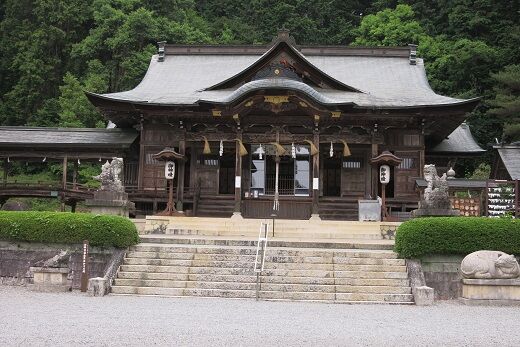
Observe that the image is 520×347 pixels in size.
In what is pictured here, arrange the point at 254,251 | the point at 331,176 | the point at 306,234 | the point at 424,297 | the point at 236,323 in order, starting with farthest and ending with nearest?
the point at 331,176 < the point at 306,234 < the point at 254,251 < the point at 424,297 < the point at 236,323

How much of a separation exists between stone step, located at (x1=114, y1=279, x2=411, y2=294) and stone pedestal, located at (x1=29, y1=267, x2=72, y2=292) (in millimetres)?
1223

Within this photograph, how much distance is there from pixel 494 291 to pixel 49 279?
957 centimetres

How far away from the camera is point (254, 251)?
13.5 m

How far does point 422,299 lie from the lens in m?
11.4

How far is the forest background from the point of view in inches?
1412

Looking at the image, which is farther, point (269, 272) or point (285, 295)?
point (269, 272)

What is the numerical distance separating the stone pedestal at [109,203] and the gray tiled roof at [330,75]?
4.86 meters

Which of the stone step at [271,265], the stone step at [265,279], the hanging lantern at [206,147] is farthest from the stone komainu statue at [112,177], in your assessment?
the hanging lantern at [206,147]

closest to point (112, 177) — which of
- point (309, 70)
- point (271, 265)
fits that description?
point (271, 265)

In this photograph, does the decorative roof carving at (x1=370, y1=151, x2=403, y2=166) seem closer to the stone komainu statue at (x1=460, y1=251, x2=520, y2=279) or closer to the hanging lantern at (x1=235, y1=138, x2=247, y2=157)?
the hanging lantern at (x1=235, y1=138, x2=247, y2=157)

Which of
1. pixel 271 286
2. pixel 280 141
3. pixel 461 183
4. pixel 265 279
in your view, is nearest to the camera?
pixel 271 286

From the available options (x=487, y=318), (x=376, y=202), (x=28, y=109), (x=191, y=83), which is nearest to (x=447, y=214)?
(x=376, y=202)

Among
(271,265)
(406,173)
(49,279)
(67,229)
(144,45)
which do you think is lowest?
(49,279)

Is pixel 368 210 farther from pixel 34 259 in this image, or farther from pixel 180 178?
pixel 34 259
